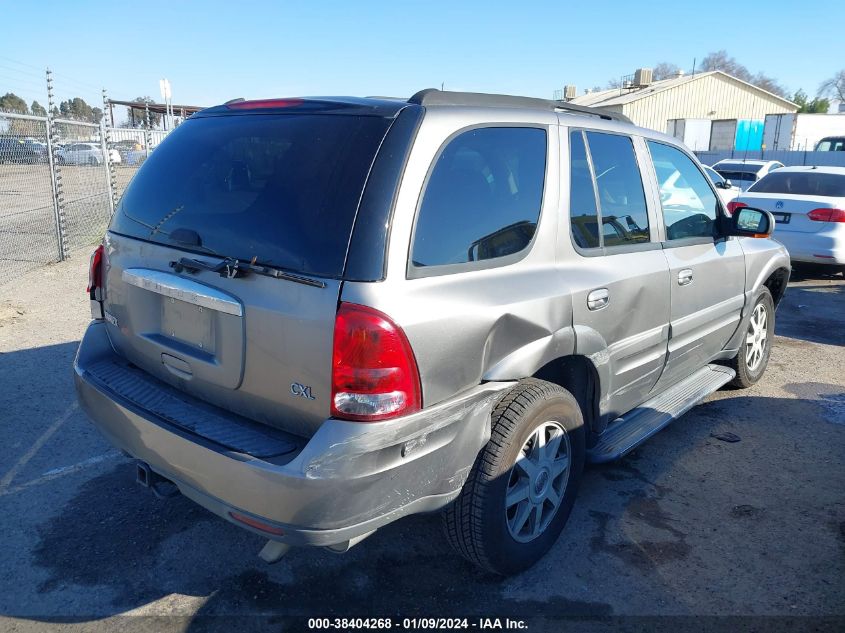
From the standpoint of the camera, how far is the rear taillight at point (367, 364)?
7.16 feet

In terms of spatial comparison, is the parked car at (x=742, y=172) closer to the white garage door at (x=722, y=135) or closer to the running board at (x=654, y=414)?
the running board at (x=654, y=414)

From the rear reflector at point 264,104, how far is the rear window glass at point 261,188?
6 cm

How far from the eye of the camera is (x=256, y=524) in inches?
90.0

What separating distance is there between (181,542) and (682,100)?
171ft

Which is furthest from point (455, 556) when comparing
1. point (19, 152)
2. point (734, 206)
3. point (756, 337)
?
point (19, 152)

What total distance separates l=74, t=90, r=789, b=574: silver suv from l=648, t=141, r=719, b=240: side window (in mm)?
441

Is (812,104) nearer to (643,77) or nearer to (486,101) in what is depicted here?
(643,77)

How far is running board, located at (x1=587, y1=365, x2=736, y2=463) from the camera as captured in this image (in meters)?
3.46

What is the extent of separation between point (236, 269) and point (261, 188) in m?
0.36

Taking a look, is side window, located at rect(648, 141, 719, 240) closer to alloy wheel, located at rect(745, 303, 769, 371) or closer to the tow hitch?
alloy wheel, located at rect(745, 303, 769, 371)

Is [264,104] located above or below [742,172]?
above

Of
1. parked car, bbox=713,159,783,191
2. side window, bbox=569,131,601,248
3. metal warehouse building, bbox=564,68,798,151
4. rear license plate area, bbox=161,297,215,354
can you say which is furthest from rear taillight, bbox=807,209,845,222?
metal warehouse building, bbox=564,68,798,151

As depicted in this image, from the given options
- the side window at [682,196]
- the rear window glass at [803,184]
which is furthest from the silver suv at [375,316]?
the rear window glass at [803,184]

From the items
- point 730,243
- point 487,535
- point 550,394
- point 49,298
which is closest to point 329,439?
point 487,535
